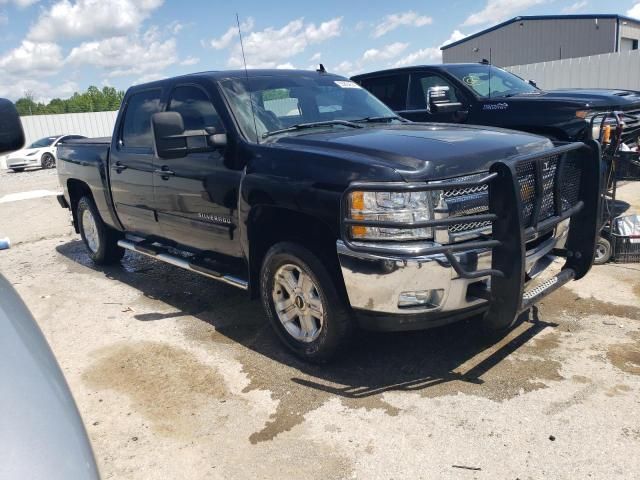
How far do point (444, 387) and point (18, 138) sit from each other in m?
2.59

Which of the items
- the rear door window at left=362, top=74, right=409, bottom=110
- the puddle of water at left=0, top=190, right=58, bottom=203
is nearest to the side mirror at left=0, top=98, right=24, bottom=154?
the rear door window at left=362, top=74, right=409, bottom=110

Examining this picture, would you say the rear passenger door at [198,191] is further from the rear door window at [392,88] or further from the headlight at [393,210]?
Result: the rear door window at [392,88]

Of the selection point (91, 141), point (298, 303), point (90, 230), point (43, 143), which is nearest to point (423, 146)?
point (298, 303)

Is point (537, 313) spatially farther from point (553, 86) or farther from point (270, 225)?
point (553, 86)

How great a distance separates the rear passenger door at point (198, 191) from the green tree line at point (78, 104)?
38.9 meters

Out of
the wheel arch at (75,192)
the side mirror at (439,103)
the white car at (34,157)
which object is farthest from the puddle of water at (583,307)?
the white car at (34,157)

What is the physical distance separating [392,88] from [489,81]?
1339mm

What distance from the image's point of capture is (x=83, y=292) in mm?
5836

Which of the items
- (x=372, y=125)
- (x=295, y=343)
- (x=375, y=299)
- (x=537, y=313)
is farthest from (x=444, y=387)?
(x=372, y=125)

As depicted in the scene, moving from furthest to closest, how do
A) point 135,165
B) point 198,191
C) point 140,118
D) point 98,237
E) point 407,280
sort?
point 98,237 → point 140,118 → point 135,165 → point 198,191 → point 407,280

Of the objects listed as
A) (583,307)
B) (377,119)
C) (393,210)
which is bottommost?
(583,307)

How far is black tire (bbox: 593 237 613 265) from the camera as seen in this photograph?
17.5ft

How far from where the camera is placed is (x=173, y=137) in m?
3.80

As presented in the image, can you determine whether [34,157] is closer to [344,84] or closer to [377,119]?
[344,84]
